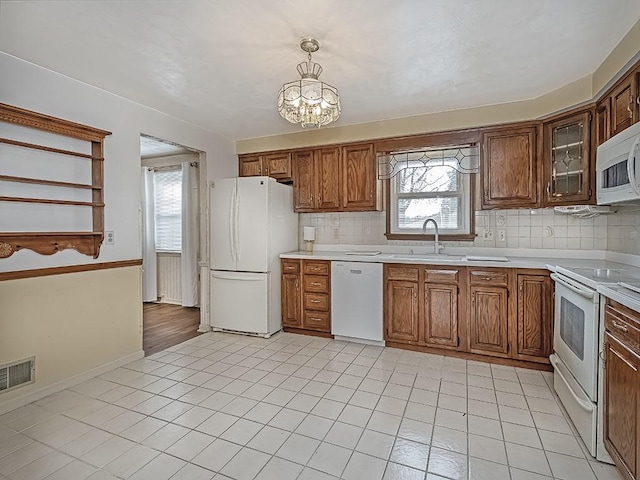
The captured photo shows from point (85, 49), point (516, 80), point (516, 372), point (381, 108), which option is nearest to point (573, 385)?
point (516, 372)

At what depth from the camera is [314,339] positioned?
3953 mm

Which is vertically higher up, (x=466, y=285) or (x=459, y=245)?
(x=459, y=245)

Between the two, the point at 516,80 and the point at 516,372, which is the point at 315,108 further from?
the point at 516,372

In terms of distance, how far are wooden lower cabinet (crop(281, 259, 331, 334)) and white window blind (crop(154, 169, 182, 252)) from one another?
2438 mm

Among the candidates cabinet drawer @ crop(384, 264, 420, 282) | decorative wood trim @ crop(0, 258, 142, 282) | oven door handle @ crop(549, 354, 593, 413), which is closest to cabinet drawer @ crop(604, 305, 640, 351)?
oven door handle @ crop(549, 354, 593, 413)

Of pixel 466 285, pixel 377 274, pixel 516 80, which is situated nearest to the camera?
pixel 516 80

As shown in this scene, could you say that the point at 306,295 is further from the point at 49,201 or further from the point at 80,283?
the point at 49,201

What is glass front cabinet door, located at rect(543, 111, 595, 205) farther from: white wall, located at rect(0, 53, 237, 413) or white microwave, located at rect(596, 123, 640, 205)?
white wall, located at rect(0, 53, 237, 413)

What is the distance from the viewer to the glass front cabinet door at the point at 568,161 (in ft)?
9.50

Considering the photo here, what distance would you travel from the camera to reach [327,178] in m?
4.20

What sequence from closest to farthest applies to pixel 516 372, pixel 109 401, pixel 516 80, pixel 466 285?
pixel 109 401, pixel 516 80, pixel 516 372, pixel 466 285

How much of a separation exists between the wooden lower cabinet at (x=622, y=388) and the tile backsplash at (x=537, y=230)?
146 centimetres

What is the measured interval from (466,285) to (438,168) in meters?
1.37

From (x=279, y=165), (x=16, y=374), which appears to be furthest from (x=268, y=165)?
(x=16, y=374)
